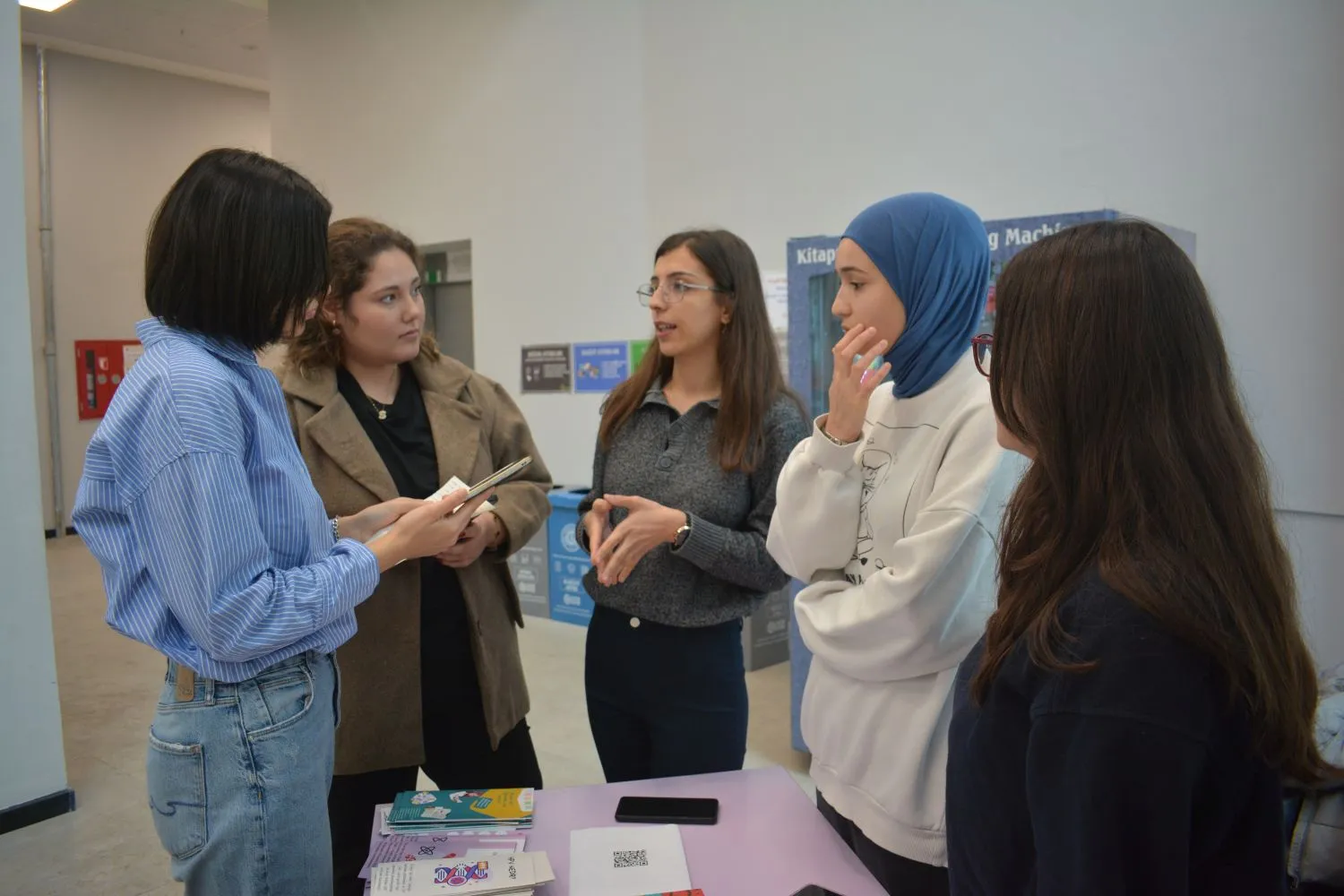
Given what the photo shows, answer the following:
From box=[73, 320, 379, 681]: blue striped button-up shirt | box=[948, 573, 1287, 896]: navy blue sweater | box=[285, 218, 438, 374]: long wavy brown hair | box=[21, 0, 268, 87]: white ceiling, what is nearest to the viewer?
box=[948, 573, 1287, 896]: navy blue sweater

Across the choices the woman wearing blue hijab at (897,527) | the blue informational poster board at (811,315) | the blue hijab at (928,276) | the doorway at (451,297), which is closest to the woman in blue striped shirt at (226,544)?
the woman wearing blue hijab at (897,527)

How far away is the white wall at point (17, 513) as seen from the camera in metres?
3.11

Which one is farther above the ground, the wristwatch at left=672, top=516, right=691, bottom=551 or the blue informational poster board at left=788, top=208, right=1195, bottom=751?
the blue informational poster board at left=788, top=208, right=1195, bottom=751

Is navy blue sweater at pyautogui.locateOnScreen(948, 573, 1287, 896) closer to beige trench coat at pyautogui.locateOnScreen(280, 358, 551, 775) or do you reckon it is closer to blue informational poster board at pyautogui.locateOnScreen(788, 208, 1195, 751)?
beige trench coat at pyautogui.locateOnScreen(280, 358, 551, 775)

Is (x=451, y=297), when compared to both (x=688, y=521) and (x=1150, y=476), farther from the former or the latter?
(x=1150, y=476)

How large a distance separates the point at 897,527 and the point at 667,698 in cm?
70

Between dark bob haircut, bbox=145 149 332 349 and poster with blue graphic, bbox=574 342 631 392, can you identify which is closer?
dark bob haircut, bbox=145 149 332 349

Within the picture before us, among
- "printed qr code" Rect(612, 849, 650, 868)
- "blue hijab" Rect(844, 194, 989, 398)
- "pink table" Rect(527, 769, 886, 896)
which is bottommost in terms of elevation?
"pink table" Rect(527, 769, 886, 896)

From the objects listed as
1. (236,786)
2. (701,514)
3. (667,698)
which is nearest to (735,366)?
(701,514)

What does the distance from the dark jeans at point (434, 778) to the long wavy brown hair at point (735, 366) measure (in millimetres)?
710

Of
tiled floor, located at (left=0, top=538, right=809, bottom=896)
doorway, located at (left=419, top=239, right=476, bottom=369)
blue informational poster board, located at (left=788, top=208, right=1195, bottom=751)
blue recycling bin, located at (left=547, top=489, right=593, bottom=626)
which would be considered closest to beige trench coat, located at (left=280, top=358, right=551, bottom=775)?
tiled floor, located at (left=0, top=538, right=809, bottom=896)

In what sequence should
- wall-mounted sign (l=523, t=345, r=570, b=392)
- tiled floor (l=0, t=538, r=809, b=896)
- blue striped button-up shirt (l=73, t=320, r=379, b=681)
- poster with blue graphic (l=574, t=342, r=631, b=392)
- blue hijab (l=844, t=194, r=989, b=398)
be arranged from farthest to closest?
1. wall-mounted sign (l=523, t=345, r=570, b=392)
2. poster with blue graphic (l=574, t=342, r=631, b=392)
3. tiled floor (l=0, t=538, r=809, b=896)
4. blue hijab (l=844, t=194, r=989, b=398)
5. blue striped button-up shirt (l=73, t=320, r=379, b=681)

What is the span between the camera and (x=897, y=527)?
144 centimetres

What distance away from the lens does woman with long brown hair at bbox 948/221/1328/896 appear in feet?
2.67
